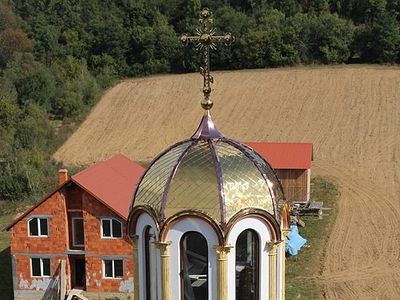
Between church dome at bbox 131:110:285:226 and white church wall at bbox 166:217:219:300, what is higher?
church dome at bbox 131:110:285:226

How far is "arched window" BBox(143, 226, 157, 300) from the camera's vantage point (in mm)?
8336

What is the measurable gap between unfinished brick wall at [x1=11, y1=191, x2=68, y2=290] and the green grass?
9.37 meters

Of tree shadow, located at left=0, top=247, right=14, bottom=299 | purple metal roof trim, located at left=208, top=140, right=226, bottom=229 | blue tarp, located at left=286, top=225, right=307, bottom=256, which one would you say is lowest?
tree shadow, located at left=0, top=247, right=14, bottom=299

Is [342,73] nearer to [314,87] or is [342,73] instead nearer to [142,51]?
[314,87]

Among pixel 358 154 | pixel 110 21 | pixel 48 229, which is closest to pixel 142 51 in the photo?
pixel 110 21

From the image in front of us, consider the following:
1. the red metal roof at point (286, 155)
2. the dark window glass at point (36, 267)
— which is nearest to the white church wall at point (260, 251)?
the dark window glass at point (36, 267)

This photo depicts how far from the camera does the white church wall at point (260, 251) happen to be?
7.82 meters

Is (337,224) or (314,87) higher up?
(314,87)

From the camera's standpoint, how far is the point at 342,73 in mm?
70938

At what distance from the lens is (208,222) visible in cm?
773

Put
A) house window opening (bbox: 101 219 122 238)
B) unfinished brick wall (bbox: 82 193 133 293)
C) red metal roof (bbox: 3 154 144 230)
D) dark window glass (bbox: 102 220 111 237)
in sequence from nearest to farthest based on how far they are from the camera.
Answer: red metal roof (bbox: 3 154 144 230)
unfinished brick wall (bbox: 82 193 133 293)
house window opening (bbox: 101 219 122 238)
dark window glass (bbox: 102 220 111 237)

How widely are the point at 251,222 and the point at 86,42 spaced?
258ft

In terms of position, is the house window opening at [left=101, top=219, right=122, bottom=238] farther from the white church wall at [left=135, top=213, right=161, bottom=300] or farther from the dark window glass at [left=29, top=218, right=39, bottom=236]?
the white church wall at [left=135, top=213, right=161, bottom=300]

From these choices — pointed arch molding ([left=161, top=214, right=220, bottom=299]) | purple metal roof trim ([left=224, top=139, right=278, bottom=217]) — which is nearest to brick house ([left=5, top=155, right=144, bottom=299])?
purple metal roof trim ([left=224, top=139, right=278, bottom=217])
